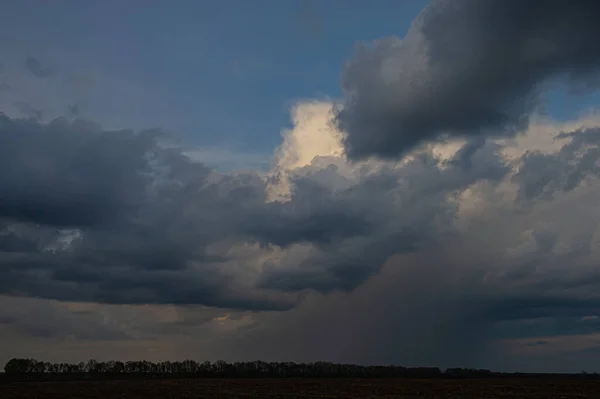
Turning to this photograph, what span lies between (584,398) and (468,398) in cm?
1767

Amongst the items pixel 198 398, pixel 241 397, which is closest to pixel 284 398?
pixel 241 397

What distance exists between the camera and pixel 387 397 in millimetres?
85875

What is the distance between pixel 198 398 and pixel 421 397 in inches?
1419

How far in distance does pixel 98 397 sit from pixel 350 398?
4067 centimetres

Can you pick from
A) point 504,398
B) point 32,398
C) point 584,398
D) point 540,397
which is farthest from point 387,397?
point 32,398

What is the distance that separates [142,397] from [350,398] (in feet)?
110

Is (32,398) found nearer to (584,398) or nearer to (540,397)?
(540,397)

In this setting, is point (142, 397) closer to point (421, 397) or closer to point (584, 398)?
point (421, 397)

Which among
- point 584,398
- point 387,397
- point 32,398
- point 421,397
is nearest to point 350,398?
point 387,397

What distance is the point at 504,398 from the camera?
280 feet

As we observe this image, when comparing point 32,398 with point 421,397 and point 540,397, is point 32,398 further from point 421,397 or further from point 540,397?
point 540,397

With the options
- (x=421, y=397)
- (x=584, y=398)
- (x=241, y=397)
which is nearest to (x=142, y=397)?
(x=241, y=397)

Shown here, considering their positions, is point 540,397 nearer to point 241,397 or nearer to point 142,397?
point 241,397

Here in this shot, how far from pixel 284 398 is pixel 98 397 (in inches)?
1198
